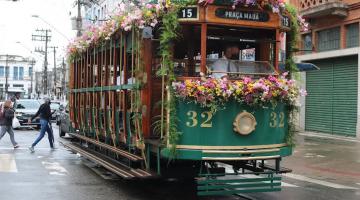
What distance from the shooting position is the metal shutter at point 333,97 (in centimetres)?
2073

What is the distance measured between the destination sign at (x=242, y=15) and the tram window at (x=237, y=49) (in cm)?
21

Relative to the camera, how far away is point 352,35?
68.3 feet

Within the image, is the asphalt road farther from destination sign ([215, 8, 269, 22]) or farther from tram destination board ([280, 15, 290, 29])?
destination sign ([215, 8, 269, 22])

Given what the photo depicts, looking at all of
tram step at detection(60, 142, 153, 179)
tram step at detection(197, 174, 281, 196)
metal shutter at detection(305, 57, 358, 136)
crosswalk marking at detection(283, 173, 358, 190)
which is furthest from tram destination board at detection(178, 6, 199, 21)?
metal shutter at detection(305, 57, 358, 136)

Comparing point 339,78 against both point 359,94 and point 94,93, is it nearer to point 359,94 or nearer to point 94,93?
point 359,94

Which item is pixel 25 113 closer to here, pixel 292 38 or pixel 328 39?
pixel 328 39

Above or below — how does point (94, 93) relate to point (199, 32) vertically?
below

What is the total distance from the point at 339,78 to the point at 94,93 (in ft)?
42.9

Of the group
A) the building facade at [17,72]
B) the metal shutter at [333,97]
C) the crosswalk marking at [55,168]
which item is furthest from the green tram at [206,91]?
the building facade at [17,72]

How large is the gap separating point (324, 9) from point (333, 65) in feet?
8.39

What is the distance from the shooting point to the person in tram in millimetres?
7684

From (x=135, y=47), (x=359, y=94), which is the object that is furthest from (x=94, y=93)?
(x=359, y=94)

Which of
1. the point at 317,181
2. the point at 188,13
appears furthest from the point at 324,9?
the point at 188,13

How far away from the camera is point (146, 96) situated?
8312 mm
